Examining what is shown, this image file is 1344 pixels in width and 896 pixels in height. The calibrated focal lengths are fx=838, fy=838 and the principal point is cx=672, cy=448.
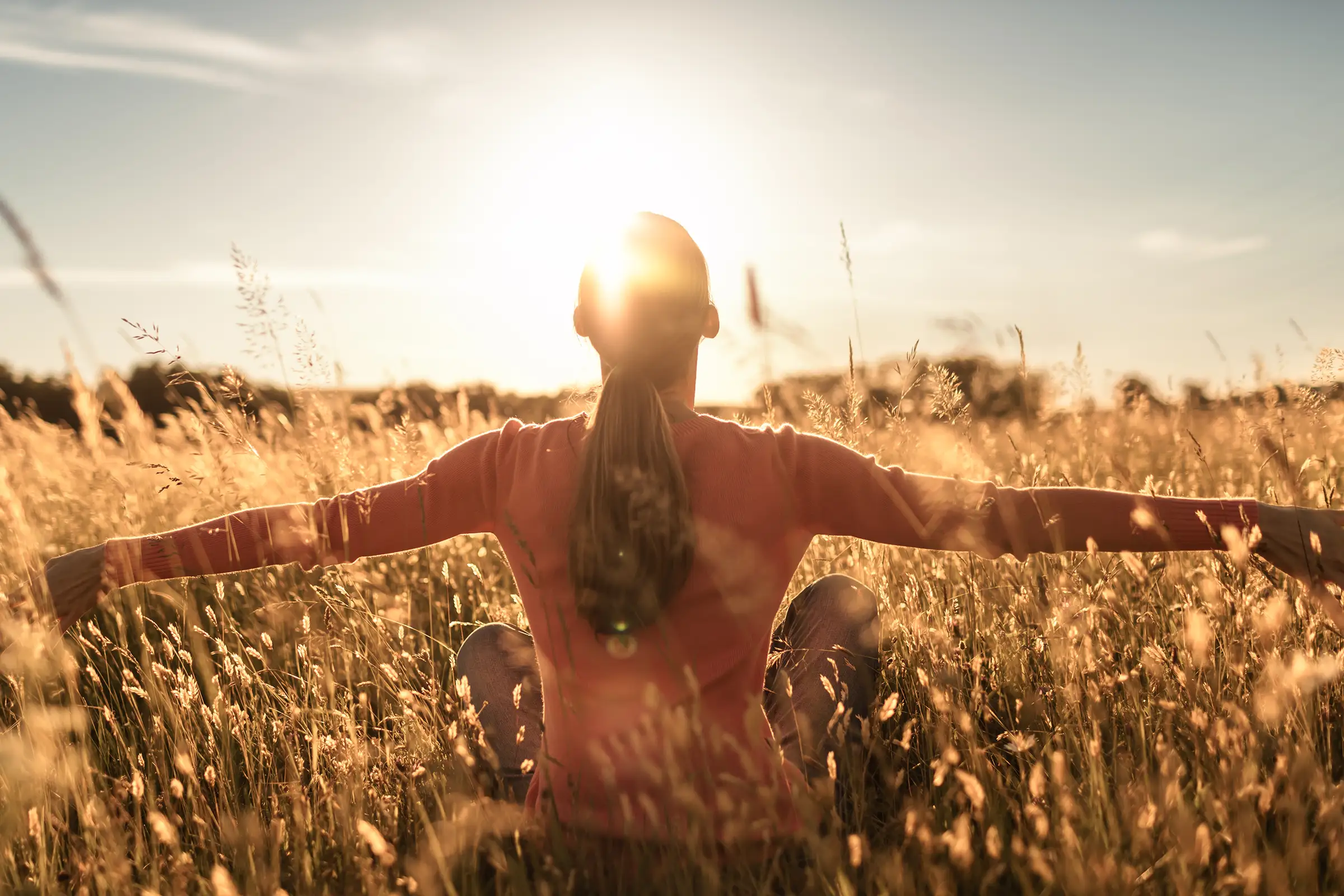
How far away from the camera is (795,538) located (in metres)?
1.60

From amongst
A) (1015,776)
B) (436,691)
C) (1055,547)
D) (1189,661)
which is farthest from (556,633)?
(1189,661)

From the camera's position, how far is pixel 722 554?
1.51m

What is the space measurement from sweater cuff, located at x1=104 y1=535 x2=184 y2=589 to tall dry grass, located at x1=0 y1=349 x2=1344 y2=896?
0.53ft

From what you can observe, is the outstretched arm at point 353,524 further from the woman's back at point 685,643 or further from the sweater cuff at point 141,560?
the woman's back at point 685,643

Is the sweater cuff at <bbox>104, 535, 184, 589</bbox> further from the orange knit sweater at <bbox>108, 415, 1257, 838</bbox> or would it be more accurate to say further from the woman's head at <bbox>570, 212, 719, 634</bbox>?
the woman's head at <bbox>570, 212, 719, 634</bbox>

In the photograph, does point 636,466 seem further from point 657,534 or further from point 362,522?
point 362,522

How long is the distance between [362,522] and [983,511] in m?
1.22

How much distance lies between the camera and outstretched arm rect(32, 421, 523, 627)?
166 centimetres

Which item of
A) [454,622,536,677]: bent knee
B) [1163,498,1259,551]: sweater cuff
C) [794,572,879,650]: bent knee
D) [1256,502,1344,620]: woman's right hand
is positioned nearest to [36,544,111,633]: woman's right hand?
[454,622,536,677]: bent knee

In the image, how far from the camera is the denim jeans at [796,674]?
6.24ft

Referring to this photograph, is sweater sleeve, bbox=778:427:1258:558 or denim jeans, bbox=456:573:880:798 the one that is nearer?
sweater sleeve, bbox=778:427:1258:558

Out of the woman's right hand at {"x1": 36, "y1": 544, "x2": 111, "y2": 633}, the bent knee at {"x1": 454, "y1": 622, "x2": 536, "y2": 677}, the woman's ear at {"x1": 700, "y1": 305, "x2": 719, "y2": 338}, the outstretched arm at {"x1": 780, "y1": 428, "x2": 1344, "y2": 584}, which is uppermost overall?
the woman's ear at {"x1": 700, "y1": 305, "x2": 719, "y2": 338}

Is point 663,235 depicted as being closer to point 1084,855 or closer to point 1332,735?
point 1084,855

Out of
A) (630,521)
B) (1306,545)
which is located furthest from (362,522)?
(1306,545)
